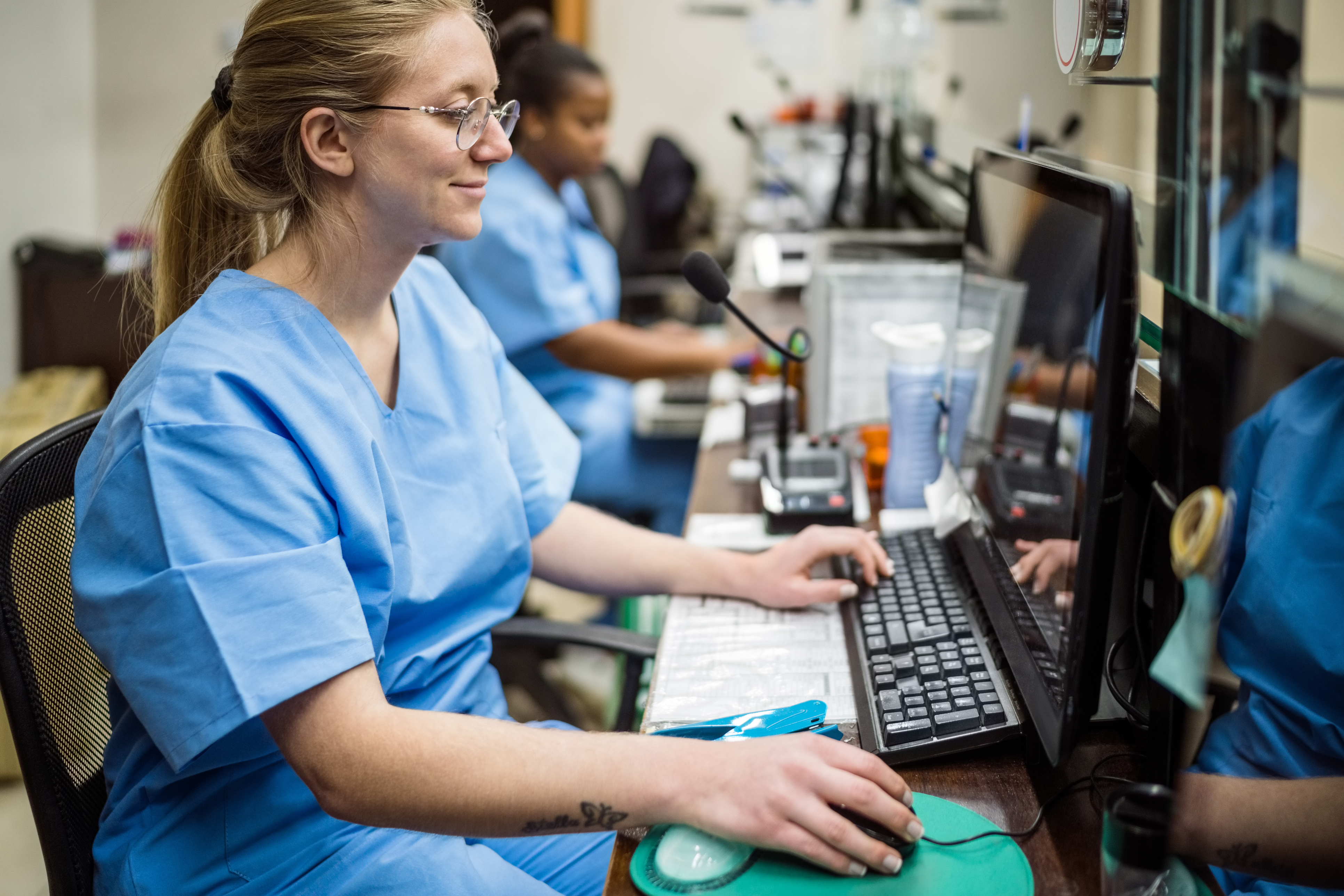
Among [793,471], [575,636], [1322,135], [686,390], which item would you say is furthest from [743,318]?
[686,390]

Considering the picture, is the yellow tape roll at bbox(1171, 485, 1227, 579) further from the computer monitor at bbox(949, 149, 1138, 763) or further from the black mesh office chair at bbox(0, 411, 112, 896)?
the black mesh office chair at bbox(0, 411, 112, 896)

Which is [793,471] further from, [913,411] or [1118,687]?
[1118,687]

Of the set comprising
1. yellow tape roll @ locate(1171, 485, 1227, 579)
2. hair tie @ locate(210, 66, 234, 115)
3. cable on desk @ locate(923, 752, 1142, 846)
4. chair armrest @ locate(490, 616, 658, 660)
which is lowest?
chair armrest @ locate(490, 616, 658, 660)

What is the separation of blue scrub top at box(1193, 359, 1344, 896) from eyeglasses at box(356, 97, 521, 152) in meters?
0.64

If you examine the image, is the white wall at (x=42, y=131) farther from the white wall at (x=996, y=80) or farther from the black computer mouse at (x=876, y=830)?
the black computer mouse at (x=876, y=830)

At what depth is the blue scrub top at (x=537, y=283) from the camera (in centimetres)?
201

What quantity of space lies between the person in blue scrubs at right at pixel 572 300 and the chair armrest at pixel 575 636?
0.87m

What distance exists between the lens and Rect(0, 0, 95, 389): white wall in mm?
3287

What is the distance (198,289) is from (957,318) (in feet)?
2.68

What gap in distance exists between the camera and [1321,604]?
62 centimetres

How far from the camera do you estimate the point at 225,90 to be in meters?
0.90

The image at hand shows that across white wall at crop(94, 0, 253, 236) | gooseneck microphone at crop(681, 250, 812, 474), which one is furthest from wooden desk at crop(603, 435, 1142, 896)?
white wall at crop(94, 0, 253, 236)

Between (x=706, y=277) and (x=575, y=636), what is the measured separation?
0.45 metres

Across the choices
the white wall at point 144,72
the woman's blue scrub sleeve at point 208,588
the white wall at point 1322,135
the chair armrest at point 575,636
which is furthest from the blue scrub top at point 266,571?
the white wall at point 144,72
